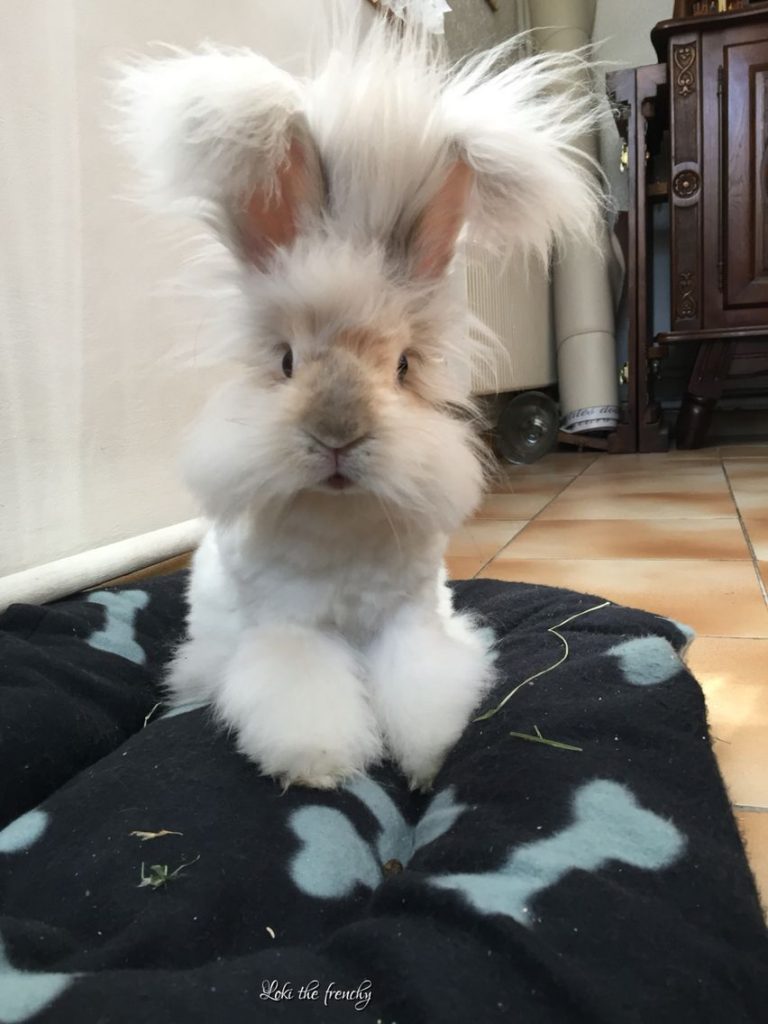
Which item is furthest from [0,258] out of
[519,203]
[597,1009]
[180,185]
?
[597,1009]

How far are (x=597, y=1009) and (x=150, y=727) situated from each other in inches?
20.6

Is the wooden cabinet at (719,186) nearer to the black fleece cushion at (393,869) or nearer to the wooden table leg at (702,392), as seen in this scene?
the wooden table leg at (702,392)

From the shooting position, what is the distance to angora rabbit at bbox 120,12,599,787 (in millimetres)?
664

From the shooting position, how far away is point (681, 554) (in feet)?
5.12

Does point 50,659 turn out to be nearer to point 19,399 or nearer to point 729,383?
point 19,399

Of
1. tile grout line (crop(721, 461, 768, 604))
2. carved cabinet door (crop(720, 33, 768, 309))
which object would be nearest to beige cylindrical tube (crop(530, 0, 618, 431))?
carved cabinet door (crop(720, 33, 768, 309))

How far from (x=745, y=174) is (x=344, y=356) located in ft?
7.93

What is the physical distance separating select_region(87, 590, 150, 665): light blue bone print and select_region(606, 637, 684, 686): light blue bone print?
558 mm

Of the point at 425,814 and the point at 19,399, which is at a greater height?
the point at 19,399

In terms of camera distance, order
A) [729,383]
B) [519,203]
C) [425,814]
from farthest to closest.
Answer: [729,383] → [519,203] → [425,814]

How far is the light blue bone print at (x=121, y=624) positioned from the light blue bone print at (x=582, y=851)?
1.93 feet

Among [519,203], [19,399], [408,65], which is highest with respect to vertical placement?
[408,65]

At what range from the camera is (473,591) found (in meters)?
1.24

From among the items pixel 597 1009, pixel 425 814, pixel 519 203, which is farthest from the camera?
pixel 519 203
